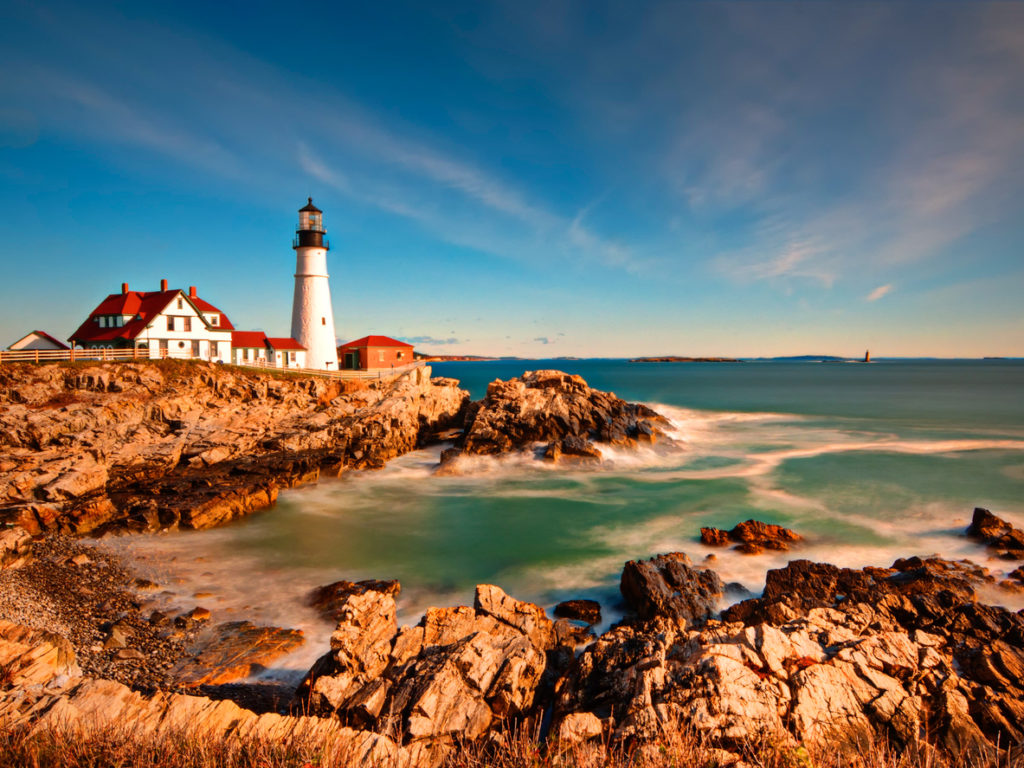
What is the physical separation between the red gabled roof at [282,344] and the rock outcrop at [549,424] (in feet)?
43.8

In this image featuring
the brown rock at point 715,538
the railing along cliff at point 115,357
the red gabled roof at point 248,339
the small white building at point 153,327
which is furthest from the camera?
the red gabled roof at point 248,339

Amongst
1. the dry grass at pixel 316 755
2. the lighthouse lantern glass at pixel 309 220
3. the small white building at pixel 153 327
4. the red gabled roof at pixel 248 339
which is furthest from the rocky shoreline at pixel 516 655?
the lighthouse lantern glass at pixel 309 220

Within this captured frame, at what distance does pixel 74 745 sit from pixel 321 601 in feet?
22.8

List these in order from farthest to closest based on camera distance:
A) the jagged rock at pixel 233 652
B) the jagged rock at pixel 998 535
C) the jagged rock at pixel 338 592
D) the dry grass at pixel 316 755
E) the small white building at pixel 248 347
Result: the small white building at pixel 248 347 < the jagged rock at pixel 998 535 < the jagged rock at pixel 338 592 < the jagged rock at pixel 233 652 < the dry grass at pixel 316 755

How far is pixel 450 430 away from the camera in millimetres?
29266

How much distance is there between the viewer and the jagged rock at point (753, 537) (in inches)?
511

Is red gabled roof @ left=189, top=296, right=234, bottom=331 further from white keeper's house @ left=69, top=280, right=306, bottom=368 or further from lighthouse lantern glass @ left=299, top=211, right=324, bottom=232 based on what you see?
lighthouse lantern glass @ left=299, top=211, right=324, bottom=232

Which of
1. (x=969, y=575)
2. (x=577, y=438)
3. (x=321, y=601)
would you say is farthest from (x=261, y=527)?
(x=969, y=575)

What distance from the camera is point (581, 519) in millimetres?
16531

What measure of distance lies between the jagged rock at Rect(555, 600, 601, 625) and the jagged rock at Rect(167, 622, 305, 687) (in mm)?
4924

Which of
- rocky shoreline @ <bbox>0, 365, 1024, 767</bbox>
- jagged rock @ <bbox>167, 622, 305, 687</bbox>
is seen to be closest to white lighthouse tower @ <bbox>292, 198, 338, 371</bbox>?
rocky shoreline @ <bbox>0, 365, 1024, 767</bbox>

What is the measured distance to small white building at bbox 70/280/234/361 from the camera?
26859 millimetres

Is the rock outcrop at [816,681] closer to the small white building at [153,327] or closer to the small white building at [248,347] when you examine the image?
the small white building at [153,327]

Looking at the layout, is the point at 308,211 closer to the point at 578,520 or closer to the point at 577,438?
the point at 577,438
